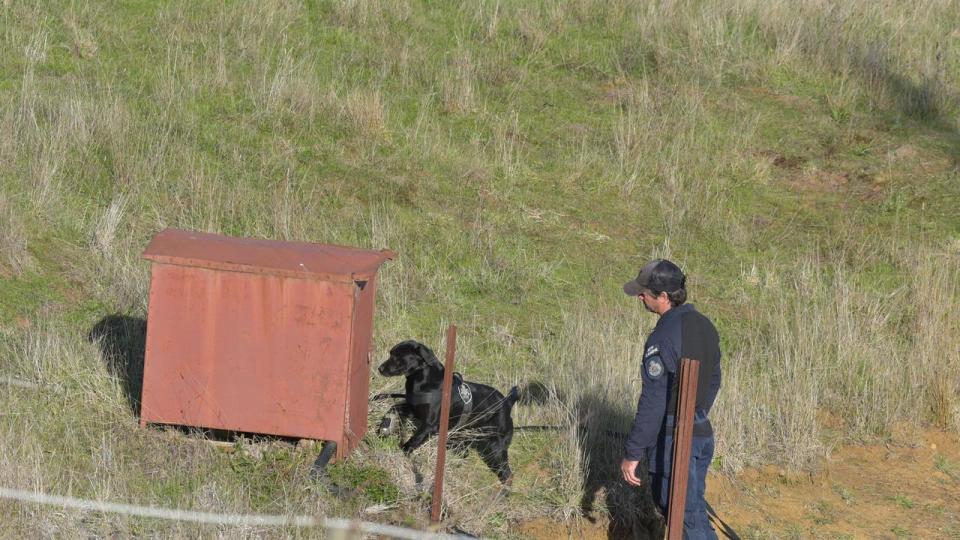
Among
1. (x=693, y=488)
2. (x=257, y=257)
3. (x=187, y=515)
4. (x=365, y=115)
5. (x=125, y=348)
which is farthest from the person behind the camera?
(x=365, y=115)

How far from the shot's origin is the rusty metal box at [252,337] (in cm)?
619

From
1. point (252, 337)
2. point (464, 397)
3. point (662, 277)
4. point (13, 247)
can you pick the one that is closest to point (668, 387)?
point (662, 277)

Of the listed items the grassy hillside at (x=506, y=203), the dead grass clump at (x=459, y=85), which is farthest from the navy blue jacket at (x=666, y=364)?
the dead grass clump at (x=459, y=85)

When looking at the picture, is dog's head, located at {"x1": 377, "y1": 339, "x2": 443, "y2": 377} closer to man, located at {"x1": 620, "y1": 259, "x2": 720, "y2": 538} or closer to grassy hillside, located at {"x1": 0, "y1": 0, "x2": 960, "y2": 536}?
grassy hillside, located at {"x1": 0, "y1": 0, "x2": 960, "y2": 536}

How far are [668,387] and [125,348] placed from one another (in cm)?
402

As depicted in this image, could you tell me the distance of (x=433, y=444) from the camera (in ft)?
22.8

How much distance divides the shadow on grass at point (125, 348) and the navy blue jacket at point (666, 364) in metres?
2.94

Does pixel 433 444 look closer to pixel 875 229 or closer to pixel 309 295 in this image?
pixel 309 295

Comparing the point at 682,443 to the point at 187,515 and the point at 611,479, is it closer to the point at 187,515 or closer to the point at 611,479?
the point at 611,479

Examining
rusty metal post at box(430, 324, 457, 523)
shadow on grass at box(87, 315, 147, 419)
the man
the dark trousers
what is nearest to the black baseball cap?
the man

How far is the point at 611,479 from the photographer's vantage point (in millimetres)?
6969

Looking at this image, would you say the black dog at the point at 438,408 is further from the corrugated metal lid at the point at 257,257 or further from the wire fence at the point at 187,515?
the wire fence at the point at 187,515

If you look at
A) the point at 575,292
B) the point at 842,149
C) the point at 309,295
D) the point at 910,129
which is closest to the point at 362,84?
the point at 575,292

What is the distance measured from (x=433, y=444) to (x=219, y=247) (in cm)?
169
